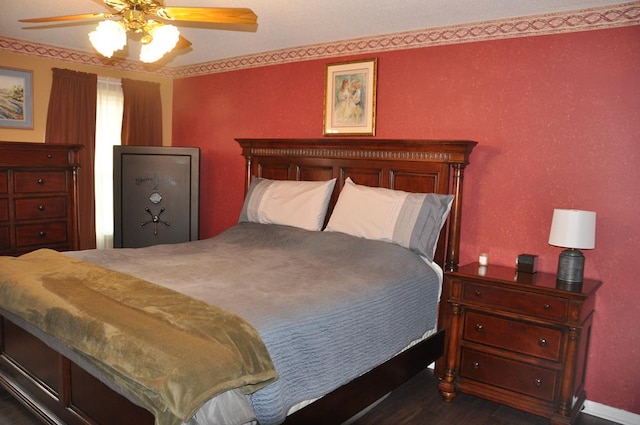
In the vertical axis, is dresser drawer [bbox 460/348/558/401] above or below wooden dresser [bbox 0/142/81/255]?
below

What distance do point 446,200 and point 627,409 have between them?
1602mm

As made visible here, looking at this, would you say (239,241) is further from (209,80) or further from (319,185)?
(209,80)

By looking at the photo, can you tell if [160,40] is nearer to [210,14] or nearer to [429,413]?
[210,14]

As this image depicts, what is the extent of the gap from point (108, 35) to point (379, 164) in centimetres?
199

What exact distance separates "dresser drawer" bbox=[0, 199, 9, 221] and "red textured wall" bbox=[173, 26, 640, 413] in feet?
9.89

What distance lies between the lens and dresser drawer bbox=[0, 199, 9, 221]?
3.92m

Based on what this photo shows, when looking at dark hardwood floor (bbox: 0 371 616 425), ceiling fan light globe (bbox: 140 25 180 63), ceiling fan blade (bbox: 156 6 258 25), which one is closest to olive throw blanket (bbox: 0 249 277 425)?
dark hardwood floor (bbox: 0 371 616 425)

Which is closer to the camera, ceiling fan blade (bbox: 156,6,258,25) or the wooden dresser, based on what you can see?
ceiling fan blade (bbox: 156,6,258,25)

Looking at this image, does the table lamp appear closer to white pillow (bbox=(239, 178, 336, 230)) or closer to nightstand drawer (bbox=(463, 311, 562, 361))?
nightstand drawer (bbox=(463, 311, 562, 361))

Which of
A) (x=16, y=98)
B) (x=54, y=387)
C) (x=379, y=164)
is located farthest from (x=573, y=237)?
(x=16, y=98)

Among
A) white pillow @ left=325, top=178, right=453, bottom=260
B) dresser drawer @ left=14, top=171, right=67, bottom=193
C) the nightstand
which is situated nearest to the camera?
the nightstand

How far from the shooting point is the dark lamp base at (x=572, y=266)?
9.09 feet

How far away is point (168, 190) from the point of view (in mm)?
4809

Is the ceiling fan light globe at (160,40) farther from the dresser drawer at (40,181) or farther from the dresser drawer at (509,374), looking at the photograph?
the dresser drawer at (509,374)
